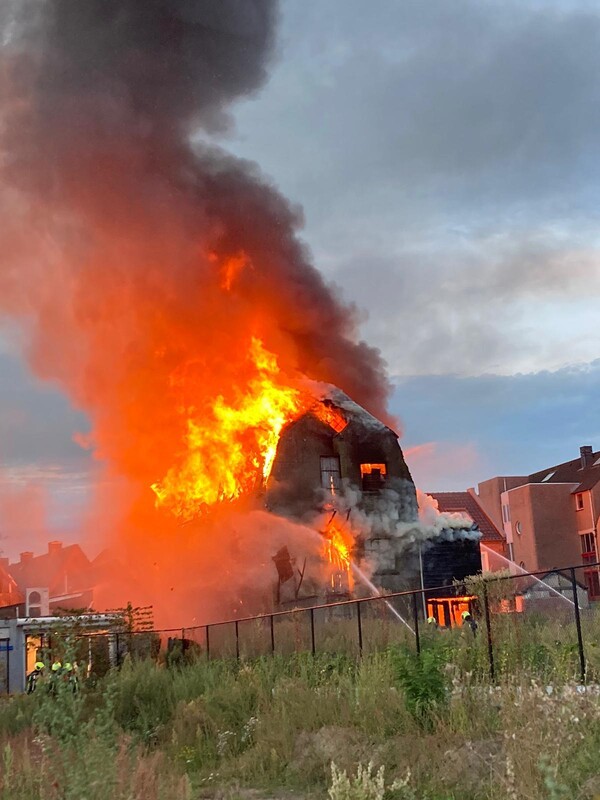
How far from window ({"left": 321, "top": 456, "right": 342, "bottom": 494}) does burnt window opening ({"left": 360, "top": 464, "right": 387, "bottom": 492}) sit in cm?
124

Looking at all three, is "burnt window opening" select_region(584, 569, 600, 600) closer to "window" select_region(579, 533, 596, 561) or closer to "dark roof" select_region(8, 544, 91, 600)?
"window" select_region(579, 533, 596, 561)

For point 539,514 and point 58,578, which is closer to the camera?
point 539,514

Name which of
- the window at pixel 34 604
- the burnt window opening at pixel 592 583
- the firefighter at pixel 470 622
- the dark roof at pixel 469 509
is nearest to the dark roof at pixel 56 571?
the window at pixel 34 604

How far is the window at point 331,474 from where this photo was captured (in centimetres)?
3925

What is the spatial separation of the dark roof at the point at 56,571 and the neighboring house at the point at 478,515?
30.3 m

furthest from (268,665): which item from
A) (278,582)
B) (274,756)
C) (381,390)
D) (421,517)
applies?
(381,390)

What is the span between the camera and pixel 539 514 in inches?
2379

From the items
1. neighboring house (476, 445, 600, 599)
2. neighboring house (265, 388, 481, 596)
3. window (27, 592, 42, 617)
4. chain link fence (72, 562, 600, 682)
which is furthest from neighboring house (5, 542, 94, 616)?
neighboring house (476, 445, 600, 599)

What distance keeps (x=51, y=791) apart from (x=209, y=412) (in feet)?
103

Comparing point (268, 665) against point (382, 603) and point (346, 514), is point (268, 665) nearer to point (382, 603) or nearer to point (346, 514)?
point (382, 603)

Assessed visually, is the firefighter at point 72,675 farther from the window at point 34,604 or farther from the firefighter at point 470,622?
the window at point 34,604

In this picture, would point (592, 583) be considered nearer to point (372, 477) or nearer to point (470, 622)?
point (372, 477)

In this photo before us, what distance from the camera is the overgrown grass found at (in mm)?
6578

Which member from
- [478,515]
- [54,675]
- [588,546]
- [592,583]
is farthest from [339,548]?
[478,515]
